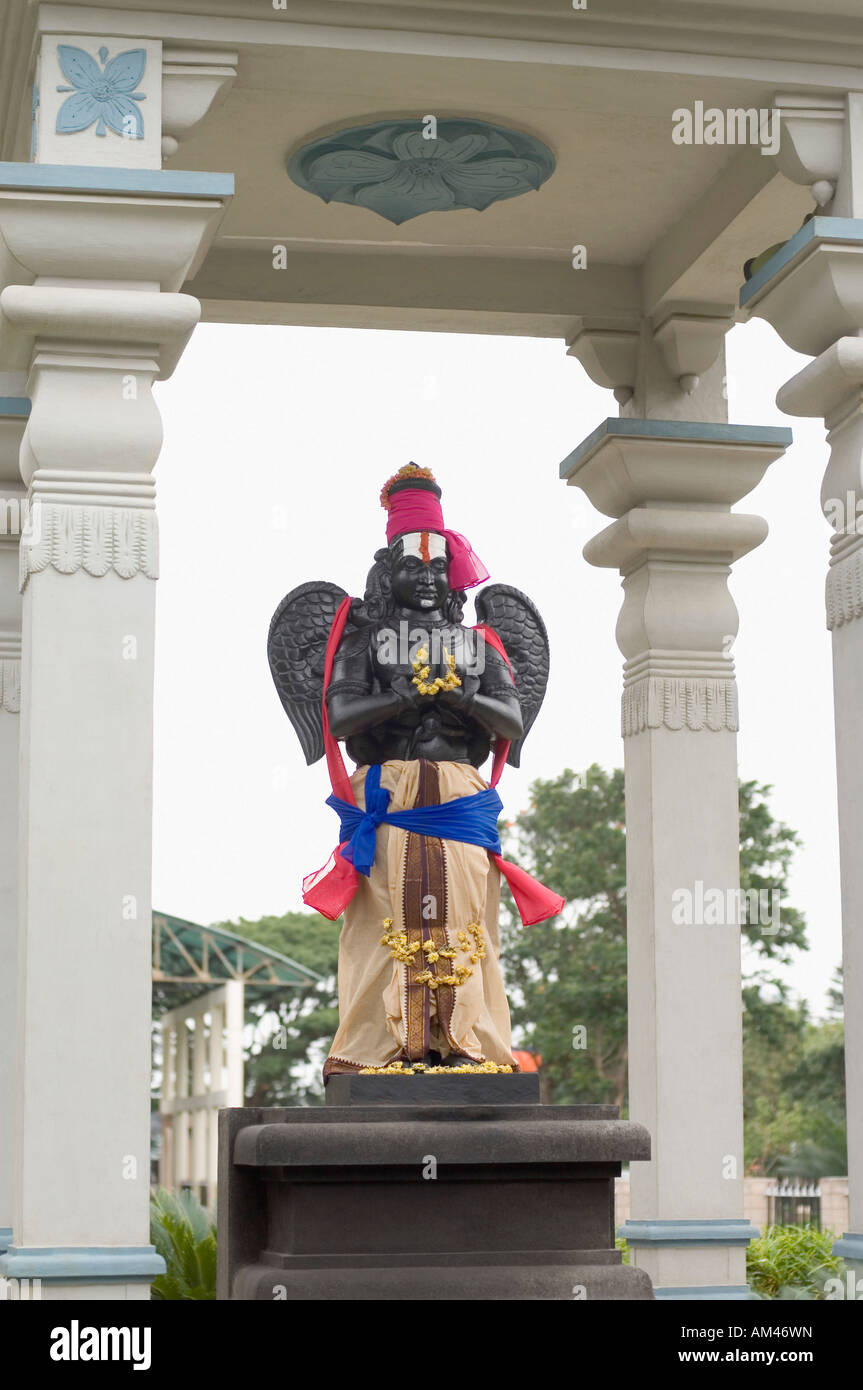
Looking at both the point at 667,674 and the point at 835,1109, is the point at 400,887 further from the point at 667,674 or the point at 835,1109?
the point at 835,1109

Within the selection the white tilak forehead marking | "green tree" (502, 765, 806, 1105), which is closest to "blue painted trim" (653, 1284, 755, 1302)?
the white tilak forehead marking

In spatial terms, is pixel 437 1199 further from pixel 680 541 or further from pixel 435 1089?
pixel 680 541

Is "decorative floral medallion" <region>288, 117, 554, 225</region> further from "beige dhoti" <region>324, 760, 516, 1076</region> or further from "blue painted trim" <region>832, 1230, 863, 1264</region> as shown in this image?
"blue painted trim" <region>832, 1230, 863, 1264</region>

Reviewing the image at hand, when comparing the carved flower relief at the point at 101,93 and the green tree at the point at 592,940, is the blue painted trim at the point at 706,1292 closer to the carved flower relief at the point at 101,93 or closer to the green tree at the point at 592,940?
the carved flower relief at the point at 101,93

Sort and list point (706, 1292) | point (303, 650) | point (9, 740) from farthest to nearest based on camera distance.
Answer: point (706, 1292) → point (9, 740) → point (303, 650)

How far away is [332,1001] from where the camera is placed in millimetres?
47688

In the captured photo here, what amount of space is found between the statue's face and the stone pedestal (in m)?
2.28

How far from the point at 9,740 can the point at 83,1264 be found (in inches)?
128

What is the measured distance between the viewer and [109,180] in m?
7.78

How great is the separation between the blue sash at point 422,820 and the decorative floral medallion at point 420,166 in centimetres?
331

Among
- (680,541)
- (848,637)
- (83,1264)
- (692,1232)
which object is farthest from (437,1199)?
(680,541)

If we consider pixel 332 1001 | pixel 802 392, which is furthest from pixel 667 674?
pixel 332 1001

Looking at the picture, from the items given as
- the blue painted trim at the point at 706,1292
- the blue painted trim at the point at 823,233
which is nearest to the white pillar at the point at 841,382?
the blue painted trim at the point at 823,233

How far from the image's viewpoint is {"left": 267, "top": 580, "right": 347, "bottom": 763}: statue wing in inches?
371
